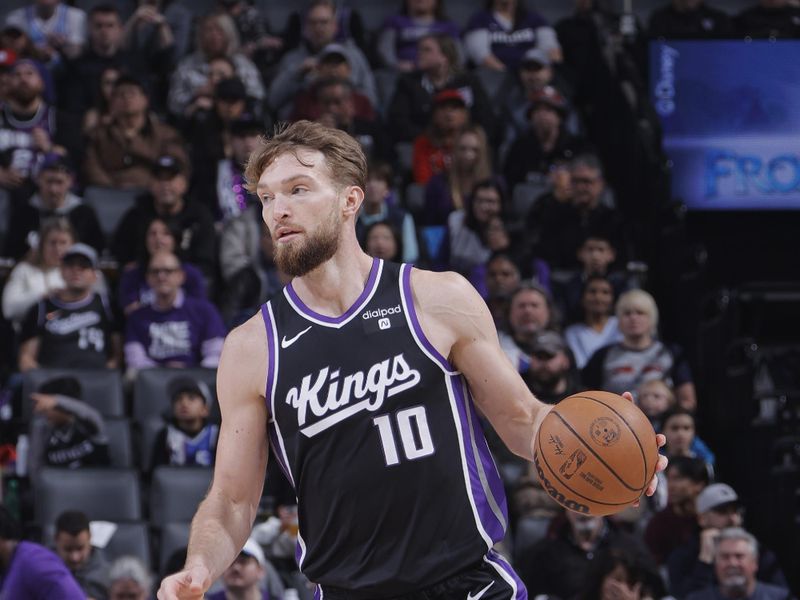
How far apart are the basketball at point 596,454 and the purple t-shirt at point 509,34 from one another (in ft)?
29.7

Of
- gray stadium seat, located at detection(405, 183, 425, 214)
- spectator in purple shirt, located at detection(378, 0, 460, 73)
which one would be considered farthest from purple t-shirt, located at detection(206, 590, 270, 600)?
spectator in purple shirt, located at detection(378, 0, 460, 73)

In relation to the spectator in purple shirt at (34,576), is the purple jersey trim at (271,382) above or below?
above

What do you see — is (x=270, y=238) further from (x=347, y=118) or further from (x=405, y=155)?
(x=405, y=155)

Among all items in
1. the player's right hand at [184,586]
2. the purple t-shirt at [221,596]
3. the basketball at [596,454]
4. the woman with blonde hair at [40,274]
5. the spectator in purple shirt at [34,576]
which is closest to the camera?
the player's right hand at [184,586]

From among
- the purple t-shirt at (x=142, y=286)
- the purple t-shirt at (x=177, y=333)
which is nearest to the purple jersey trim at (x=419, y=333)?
the purple t-shirt at (x=177, y=333)

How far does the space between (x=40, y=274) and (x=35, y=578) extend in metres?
3.91

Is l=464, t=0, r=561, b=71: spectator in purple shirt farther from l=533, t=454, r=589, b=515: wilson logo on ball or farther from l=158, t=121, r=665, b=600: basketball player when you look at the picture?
l=533, t=454, r=589, b=515: wilson logo on ball

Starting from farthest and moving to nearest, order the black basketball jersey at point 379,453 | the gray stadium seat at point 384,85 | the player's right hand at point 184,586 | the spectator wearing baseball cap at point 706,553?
the gray stadium seat at point 384,85 → the spectator wearing baseball cap at point 706,553 → the black basketball jersey at point 379,453 → the player's right hand at point 184,586

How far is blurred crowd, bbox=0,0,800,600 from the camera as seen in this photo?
8195 millimetres

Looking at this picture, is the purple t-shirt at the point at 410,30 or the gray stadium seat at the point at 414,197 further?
the purple t-shirt at the point at 410,30


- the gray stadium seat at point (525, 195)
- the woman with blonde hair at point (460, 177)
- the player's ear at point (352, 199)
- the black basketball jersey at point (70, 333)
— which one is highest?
the player's ear at point (352, 199)

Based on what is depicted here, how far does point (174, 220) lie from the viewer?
10250mm

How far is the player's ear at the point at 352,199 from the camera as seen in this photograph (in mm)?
4223

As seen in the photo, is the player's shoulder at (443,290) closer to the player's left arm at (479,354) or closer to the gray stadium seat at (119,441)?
the player's left arm at (479,354)
